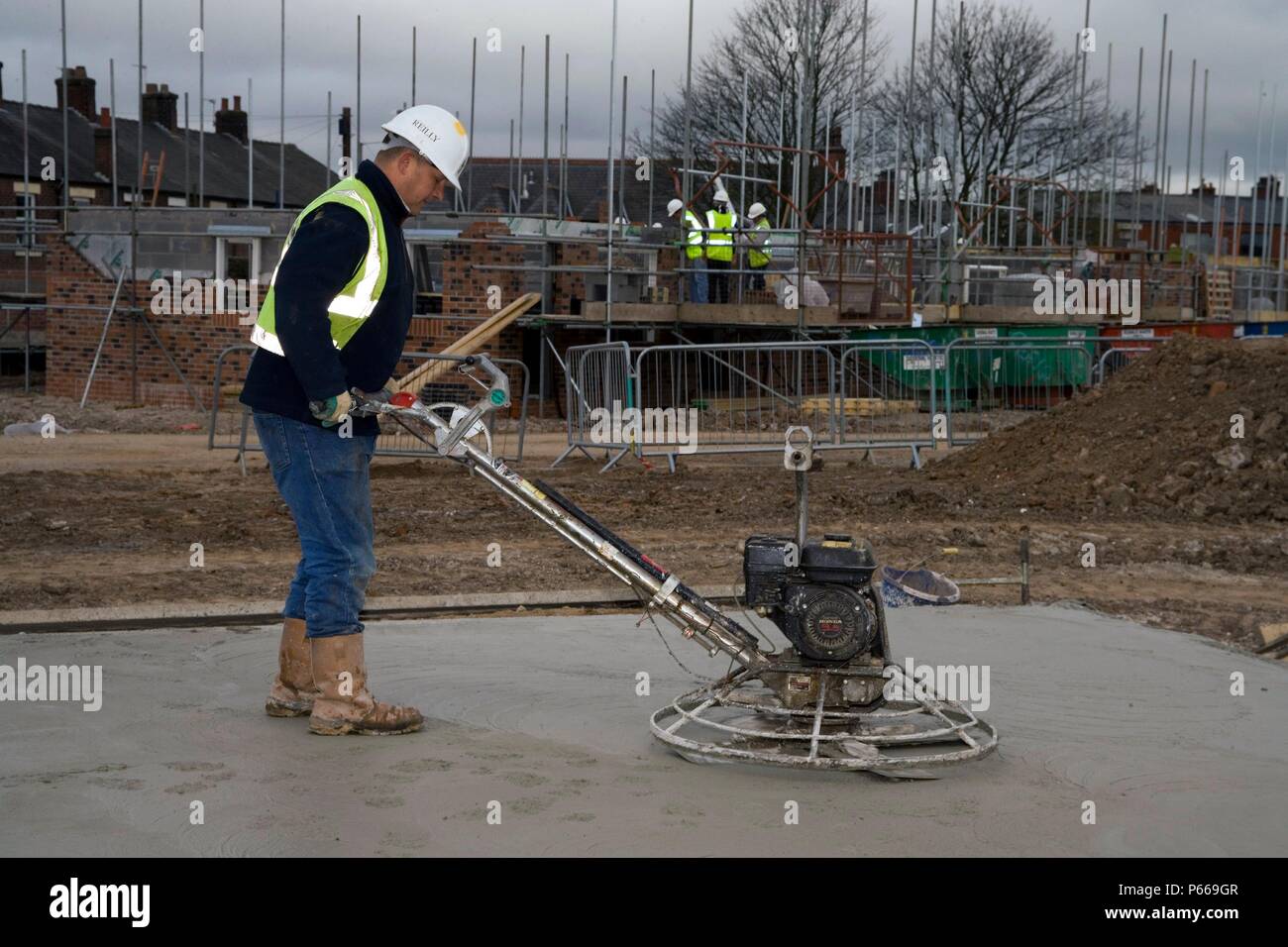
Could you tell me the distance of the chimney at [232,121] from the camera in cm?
A: 4675

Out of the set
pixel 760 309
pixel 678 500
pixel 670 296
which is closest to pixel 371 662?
A: pixel 678 500

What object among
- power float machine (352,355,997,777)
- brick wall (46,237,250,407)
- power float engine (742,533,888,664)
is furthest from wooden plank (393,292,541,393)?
power float engine (742,533,888,664)

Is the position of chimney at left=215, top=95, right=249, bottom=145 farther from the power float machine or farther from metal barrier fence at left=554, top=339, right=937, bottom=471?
the power float machine

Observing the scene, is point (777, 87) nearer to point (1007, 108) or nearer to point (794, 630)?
point (1007, 108)

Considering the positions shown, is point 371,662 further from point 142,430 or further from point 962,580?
point 142,430

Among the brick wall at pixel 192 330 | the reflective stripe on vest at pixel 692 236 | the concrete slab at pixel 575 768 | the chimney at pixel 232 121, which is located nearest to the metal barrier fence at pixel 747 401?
the reflective stripe on vest at pixel 692 236

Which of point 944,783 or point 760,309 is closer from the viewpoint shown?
point 944,783

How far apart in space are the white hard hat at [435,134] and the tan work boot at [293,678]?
1.71 meters

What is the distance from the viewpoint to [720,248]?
20719 millimetres

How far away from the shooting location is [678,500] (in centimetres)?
1244

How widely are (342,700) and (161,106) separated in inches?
1717

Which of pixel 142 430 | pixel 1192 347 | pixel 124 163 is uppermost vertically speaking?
pixel 124 163

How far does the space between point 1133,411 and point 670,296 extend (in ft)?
34.8

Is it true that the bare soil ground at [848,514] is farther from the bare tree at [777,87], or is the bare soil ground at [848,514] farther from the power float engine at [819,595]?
the bare tree at [777,87]
